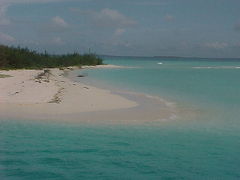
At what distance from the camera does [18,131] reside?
1049 cm

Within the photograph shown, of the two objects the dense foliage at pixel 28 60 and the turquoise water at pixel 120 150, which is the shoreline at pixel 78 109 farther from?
the dense foliage at pixel 28 60

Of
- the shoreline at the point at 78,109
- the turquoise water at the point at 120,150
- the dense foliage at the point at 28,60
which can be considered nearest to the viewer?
the turquoise water at the point at 120,150

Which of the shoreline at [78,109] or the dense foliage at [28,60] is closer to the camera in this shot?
the shoreline at [78,109]

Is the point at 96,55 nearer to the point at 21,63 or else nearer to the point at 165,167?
the point at 21,63

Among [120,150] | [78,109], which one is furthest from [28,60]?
[120,150]

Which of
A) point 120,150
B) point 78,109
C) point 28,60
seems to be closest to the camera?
point 120,150

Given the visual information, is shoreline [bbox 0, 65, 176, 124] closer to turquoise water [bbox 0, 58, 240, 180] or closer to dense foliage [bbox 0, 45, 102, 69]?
turquoise water [bbox 0, 58, 240, 180]

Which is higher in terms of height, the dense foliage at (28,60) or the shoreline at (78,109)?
the dense foliage at (28,60)

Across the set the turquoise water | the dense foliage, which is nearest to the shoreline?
the turquoise water

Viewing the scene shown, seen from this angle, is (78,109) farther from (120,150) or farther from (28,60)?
(28,60)

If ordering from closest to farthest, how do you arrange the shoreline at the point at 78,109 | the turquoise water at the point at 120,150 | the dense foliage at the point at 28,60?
the turquoise water at the point at 120,150
the shoreline at the point at 78,109
the dense foliage at the point at 28,60

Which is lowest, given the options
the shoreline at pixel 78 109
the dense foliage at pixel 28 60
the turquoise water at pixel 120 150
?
the turquoise water at pixel 120 150

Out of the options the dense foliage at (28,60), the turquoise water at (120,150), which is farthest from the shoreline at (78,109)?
the dense foliage at (28,60)

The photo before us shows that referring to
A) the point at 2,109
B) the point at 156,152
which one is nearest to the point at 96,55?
the point at 2,109
